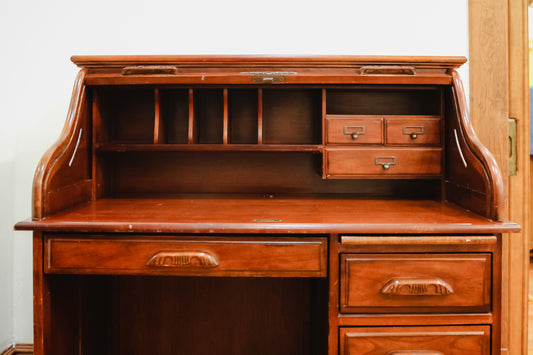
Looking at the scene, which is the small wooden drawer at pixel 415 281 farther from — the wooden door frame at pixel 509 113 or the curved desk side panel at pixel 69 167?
the curved desk side panel at pixel 69 167

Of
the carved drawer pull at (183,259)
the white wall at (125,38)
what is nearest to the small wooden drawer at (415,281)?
the carved drawer pull at (183,259)

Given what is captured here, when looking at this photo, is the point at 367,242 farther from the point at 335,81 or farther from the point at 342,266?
the point at 335,81

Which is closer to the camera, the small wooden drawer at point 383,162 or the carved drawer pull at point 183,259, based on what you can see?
the carved drawer pull at point 183,259

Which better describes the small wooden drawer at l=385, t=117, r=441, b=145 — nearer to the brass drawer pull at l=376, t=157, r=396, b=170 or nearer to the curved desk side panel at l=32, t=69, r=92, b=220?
the brass drawer pull at l=376, t=157, r=396, b=170

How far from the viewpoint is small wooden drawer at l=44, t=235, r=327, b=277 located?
1252 millimetres

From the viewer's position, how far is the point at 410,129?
5.61 feet

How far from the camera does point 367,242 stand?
123 centimetres

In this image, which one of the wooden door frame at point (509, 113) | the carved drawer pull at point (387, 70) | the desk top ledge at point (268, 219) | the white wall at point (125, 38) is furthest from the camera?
the white wall at point (125, 38)

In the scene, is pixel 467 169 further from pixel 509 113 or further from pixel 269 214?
pixel 269 214

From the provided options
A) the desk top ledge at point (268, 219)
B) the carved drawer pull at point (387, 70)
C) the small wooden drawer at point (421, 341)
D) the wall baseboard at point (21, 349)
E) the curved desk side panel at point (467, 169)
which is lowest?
the wall baseboard at point (21, 349)

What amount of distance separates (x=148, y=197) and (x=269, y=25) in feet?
3.63

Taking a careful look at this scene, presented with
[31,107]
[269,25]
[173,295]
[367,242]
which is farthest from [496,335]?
[31,107]

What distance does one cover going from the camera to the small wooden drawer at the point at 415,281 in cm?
125

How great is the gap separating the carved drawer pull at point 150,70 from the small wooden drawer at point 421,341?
4.20 ft
